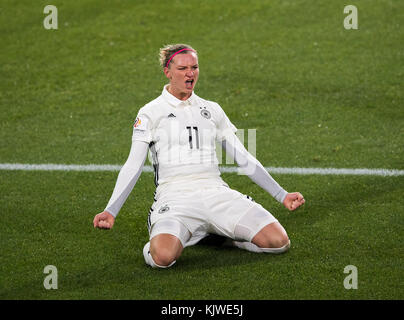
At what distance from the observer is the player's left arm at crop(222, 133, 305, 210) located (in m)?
5.82

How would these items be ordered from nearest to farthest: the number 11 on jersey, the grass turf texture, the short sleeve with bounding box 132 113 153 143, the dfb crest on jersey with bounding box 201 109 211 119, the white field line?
the grass turf texture → the short sleeve with bounding box 132 113 153 143 → the number 11 on jersey → the dfb crest on jersey with bounding box 201 109 211 119 → the white field line

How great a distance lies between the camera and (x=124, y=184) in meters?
5.71

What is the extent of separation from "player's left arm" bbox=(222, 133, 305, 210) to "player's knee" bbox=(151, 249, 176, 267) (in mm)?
964

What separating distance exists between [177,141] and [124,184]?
0.59m

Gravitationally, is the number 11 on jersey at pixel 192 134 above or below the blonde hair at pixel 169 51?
below

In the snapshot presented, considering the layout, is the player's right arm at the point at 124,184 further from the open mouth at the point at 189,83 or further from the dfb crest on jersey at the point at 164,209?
the open mouth at the point at 189,83

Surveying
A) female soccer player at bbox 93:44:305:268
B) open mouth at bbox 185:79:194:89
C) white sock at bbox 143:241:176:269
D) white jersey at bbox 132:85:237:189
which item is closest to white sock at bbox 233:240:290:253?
female soccer player at bbox 93:44:305:268

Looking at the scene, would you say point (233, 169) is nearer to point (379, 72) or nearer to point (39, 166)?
point (39, 166)

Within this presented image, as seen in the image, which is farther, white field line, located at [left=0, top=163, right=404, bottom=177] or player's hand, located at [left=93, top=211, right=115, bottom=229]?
white field line, located at [left=0, top=163, right=404, bottom=177]

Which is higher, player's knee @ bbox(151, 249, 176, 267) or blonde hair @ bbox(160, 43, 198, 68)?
blonde hair @ bbox(160, 43, 198, 68)

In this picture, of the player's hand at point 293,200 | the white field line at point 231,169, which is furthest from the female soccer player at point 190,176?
the white field line at point 231,169

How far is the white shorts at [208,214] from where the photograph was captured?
19.1ft

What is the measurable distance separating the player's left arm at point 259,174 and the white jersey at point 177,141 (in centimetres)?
19

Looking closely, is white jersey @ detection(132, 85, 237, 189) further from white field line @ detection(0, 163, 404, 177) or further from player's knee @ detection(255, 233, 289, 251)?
white field line @ detection(0, 163, 404, 177)
